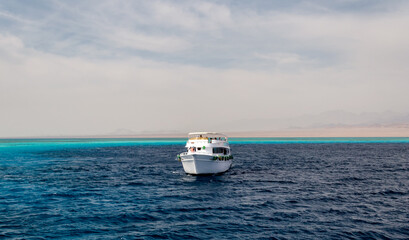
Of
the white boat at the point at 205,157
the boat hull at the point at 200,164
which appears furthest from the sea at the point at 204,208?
the white boat at the point at 205,157

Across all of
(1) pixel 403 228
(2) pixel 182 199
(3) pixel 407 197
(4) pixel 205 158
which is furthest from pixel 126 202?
(3) pixel 407 197

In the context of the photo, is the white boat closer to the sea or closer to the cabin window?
the cabin window

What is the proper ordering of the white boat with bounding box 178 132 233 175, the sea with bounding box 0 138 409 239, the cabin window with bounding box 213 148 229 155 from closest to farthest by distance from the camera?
1. the sea with bounding box 0 138 409 239
2. the white boat with bounding box 178 132 233 175
3. the cabin window with bounding box 213 148 229 155

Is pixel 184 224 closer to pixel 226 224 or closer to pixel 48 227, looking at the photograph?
pixel 226 224

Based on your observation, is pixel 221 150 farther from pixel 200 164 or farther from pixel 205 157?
pixel 200 164

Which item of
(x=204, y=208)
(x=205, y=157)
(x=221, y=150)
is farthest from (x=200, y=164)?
(x=204, y=208)

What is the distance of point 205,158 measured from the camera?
49.8 metres

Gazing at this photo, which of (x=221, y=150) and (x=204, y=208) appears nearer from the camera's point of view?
(x=204, y=208)

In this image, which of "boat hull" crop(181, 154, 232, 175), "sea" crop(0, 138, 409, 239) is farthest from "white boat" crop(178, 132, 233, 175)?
"sea" crop(0, 138, 409, 239)

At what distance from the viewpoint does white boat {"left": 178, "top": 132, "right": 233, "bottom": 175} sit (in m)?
49.4

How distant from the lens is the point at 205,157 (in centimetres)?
4966

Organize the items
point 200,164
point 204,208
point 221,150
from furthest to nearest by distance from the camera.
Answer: point 221,150, point 200,164, point 204,208

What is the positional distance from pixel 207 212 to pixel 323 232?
35.6 feet

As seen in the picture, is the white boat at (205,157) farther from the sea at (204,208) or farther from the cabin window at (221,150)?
the sea at (204,208)
